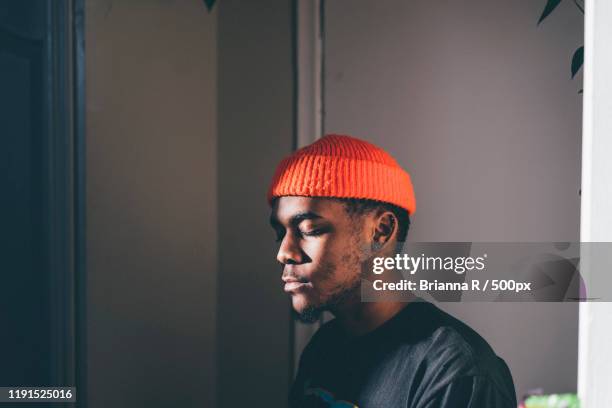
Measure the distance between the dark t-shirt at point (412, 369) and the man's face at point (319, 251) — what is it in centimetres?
11

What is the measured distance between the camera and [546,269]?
2.70 feet

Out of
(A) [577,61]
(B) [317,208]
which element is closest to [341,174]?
(B) [317,208]

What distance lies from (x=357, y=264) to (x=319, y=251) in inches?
2.7

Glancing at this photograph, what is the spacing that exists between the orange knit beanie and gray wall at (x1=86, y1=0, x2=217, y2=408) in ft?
1.28

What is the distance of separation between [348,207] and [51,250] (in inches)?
23.0

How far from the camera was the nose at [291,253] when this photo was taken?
2.72ft

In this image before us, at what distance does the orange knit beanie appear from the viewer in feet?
2.67

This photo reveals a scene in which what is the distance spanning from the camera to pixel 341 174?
0.81 meters

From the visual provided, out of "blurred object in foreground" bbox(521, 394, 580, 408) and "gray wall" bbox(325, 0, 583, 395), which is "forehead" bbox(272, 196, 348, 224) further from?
"blurred object in foreground" bbox(521, 394, 580, 408)

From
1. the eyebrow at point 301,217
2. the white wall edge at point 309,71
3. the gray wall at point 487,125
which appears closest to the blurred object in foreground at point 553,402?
the gray wall at point 487,125

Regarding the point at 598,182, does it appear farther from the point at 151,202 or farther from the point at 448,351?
the point at 151,202

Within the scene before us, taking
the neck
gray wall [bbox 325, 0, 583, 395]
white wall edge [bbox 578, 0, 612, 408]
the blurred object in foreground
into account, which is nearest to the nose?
the neck

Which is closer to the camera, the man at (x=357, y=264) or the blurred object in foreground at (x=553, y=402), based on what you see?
the blurred object in foreground at (x=553, y=402)

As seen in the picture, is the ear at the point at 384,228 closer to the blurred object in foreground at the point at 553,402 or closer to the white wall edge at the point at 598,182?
the blurred object in foreground at the point at 553,402
